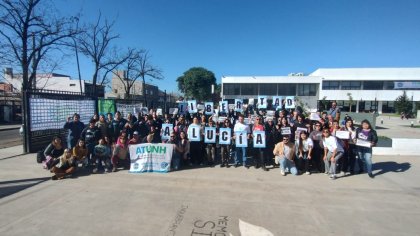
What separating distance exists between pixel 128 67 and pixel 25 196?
23391mm

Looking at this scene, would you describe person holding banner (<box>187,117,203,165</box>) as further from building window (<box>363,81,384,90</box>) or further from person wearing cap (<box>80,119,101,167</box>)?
building window (<box>363,81,384,90</box>)

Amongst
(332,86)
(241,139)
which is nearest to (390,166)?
(241,139)

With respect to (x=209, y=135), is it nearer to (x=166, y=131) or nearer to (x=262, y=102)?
(x=166, y=131)

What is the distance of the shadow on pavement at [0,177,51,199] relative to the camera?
5.87m

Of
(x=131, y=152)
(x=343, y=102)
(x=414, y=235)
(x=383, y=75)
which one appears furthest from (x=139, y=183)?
(x=383, y=75)

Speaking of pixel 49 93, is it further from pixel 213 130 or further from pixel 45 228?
pixel 45 228

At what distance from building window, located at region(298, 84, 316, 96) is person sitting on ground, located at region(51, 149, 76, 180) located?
47844 millimetres

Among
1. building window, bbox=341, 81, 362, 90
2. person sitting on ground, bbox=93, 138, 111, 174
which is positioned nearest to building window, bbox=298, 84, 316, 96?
building window, bbox=341, 81, 362, 90

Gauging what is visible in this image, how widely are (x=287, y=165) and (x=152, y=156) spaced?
4.18 metres

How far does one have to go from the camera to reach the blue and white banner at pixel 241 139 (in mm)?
8289

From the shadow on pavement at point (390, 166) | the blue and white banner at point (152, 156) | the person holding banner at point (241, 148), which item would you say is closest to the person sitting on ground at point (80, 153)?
the blue and white banner at point (152, 156)

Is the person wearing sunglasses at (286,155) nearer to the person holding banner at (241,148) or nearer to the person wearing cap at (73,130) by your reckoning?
the person holding banner at (241,148)

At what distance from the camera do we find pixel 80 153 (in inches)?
298

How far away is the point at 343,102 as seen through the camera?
170 ft
